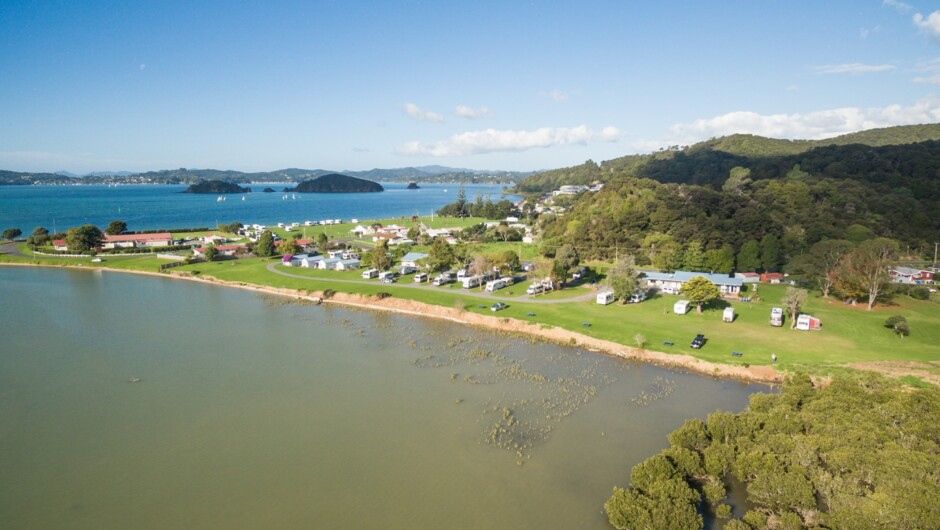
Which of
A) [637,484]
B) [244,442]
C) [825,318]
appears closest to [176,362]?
[244,442]

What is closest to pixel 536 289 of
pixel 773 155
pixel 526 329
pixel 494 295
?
pixel 494 295

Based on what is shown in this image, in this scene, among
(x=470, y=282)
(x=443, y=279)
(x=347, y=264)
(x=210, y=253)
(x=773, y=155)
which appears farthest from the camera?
(x=773, y=155)

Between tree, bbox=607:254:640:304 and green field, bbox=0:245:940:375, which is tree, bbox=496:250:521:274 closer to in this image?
green field, bbox=0:245:940:375

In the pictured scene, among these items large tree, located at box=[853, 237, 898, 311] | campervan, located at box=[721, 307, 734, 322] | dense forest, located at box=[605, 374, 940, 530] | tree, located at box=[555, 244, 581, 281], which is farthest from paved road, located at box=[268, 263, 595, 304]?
dense forest, located at box=[605, 374, 940, 530]

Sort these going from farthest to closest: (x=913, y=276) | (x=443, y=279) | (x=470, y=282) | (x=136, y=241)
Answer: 1. (x=136, y=241)
2. (x=913, y=276)
3. (x=443, y=279)
4. (x=470, y=282)

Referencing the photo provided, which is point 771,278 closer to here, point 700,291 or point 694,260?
point 694,260

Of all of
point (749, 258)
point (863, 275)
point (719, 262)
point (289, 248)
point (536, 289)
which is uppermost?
point (863, 275)

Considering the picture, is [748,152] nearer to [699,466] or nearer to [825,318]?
[825,318]

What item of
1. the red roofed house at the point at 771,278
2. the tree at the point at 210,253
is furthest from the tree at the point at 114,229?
the red roofed house at the point at 771,278
